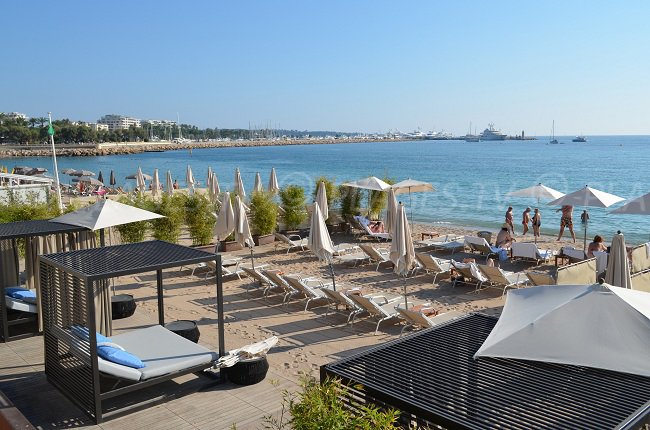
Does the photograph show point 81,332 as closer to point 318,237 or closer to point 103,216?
point 103,216

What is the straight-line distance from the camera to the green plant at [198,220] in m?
14.5

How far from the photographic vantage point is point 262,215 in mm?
15742

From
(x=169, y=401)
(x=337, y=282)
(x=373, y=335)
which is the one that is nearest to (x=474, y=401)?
(x=169, y=401)

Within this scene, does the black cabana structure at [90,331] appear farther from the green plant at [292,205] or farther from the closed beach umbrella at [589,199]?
the green plant at [292,205]

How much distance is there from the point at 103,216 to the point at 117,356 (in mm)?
3851

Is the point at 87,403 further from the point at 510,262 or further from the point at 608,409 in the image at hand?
the point at 510,262

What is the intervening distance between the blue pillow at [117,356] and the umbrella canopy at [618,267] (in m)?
6.23

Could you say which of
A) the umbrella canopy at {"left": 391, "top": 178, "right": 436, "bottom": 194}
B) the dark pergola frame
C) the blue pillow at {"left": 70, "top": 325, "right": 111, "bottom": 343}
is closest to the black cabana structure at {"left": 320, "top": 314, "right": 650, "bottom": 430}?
the blue pillow at {"left": 70, "top": 325, "right": 111, "bottom": 343}

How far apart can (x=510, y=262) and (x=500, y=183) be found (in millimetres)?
40223

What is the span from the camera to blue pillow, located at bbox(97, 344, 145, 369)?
18.6 ft

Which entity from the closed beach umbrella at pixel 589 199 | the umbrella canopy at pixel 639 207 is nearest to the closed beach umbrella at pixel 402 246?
the umbrella canopy at pixel 639 207

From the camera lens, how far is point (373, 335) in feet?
26.7

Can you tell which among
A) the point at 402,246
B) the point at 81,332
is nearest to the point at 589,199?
the point at 402,246

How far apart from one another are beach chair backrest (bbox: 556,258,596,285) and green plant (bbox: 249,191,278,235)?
8.80 m
